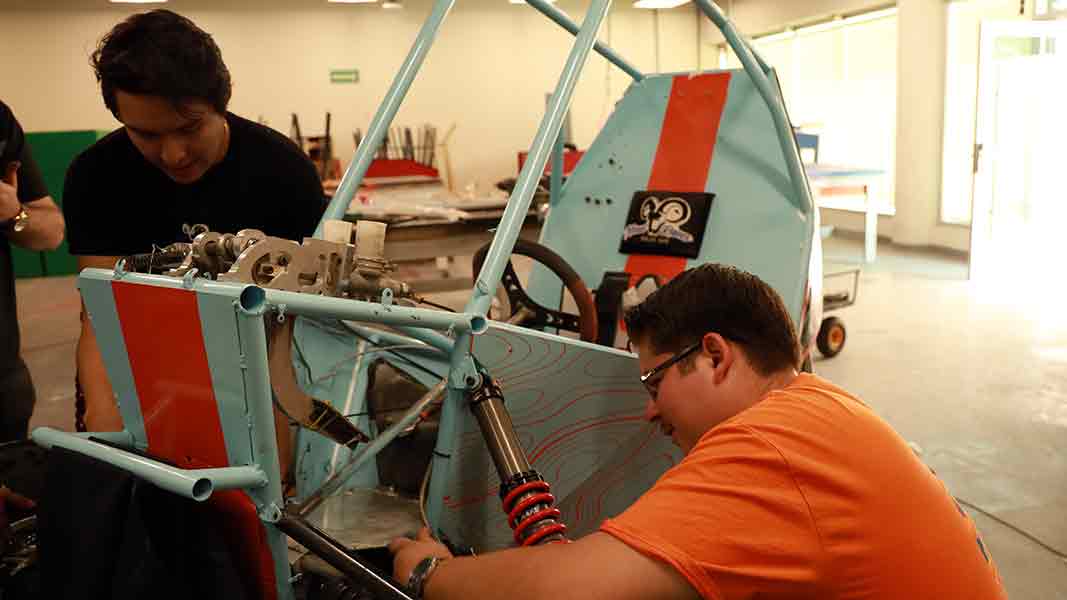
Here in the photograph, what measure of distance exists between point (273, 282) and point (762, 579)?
0.82 meters

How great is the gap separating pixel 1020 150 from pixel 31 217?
877cm

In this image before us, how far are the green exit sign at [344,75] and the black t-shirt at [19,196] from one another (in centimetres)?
935

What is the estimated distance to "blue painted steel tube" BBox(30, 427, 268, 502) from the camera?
1.07 meters

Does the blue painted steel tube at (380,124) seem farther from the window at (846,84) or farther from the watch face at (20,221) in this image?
the window at (846,84)

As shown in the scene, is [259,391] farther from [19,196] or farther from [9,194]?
[19,196]

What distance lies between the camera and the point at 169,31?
156cm

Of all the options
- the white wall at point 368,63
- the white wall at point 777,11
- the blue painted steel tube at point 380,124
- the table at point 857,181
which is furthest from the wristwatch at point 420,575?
the white wall at point 368,63

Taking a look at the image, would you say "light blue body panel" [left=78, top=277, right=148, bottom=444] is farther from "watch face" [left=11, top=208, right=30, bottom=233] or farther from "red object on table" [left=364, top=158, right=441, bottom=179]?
"red object on table" [left=364, top=158, right=441, bottom=179]

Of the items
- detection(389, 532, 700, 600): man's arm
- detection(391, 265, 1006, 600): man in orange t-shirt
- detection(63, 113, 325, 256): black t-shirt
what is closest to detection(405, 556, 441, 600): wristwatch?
detection(391, 265, 1006, 600): man in orange t-shirt

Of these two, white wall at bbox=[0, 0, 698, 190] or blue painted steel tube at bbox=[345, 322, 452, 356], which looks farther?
white wall at bbox=[0, 0, 698, 190]

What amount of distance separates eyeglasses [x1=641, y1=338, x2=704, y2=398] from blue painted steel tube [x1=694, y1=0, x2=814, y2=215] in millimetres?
1599

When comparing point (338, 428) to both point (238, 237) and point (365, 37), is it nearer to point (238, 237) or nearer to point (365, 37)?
point (238, 237)

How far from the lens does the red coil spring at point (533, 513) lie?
4.17 ft

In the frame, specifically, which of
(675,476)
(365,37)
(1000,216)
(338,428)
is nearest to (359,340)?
(338,428)
